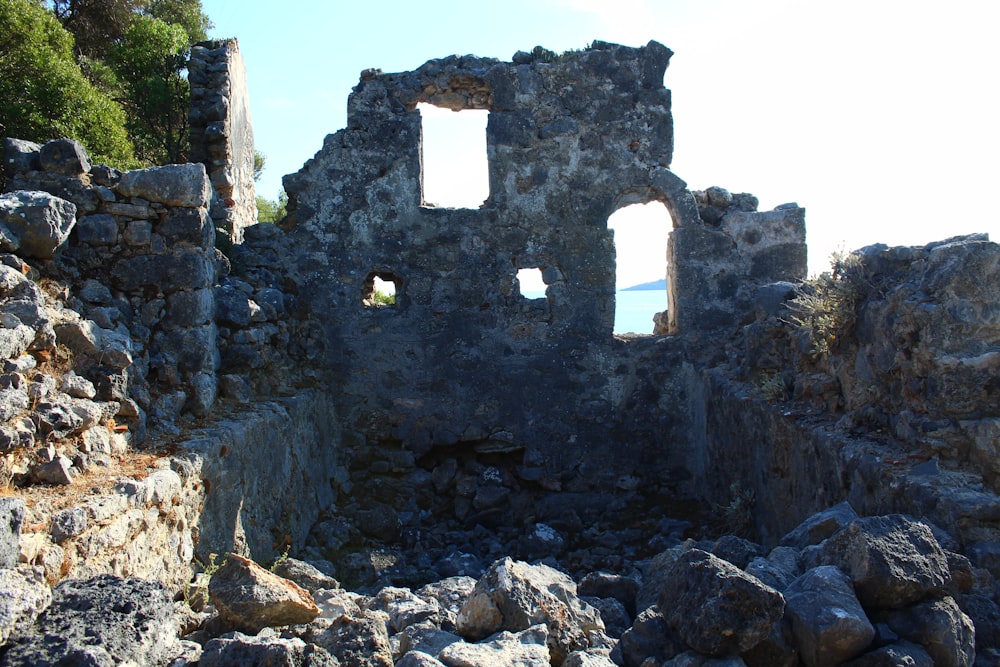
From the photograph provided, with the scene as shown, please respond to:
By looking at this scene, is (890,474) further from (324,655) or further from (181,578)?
(181,578)

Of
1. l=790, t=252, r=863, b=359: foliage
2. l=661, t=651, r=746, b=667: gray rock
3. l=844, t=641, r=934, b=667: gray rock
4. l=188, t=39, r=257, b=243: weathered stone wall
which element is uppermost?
l=188, t=39, r=257, b=243: weathered stone wall

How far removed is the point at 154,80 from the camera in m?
9.56

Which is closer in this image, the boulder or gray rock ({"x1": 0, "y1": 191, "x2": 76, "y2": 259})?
the boulder

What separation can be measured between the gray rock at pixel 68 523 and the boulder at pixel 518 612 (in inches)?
61.3

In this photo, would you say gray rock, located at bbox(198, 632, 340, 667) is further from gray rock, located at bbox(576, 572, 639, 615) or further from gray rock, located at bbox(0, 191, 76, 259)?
gray rock, located at bbox(0, 191, 76, 259)

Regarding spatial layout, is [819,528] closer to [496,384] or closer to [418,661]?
[418,661]

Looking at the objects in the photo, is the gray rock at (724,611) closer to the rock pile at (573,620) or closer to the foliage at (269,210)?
the rock pile at (573,620)

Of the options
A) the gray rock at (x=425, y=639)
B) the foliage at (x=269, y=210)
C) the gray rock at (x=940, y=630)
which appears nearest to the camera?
the gray rock at (x=940, y=630)

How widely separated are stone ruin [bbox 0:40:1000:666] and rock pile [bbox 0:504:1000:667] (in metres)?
0.02

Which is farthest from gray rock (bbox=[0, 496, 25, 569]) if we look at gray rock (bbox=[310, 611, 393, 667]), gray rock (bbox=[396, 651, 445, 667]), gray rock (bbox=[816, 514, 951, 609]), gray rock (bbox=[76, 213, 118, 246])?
gray rock (bbox=[816, 514, 951, 609])

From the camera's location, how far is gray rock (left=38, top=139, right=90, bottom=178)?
5.14 m

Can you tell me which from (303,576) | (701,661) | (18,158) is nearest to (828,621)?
(701,661)

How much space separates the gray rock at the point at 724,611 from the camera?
2.96 m

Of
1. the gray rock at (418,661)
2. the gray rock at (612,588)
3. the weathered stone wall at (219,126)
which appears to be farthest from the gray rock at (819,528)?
the weathered stone wall at (219,126)
